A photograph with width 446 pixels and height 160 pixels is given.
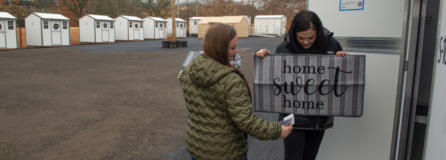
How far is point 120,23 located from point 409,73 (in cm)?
3284

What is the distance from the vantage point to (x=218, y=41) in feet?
6.04

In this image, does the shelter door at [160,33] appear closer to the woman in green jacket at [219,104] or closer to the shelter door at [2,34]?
the shelter door at [2,34]

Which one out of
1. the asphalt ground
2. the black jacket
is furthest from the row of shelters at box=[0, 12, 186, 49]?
the black jacket

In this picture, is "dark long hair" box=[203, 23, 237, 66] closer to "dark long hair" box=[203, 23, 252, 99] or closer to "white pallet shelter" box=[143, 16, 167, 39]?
"dark long hair" box=[203, 23, 252, 99]

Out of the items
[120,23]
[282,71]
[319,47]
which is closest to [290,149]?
[282,71]

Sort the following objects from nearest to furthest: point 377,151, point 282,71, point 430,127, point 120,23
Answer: point 430,127 → point 282,71 → point 377,151 → point 120,23

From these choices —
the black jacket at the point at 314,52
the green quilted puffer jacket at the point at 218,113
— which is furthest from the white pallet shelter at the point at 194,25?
the green quilted puffer jacket at the point at 218,113

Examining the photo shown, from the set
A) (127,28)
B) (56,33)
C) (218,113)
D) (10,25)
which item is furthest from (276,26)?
(218,113)

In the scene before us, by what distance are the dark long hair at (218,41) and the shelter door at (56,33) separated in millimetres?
24797

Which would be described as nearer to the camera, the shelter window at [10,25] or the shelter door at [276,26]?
the shelter window at [10,25]

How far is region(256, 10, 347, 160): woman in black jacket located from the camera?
7.44 ft

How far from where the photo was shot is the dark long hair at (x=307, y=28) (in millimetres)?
2252

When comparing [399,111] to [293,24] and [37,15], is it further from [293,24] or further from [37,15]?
[37,15]

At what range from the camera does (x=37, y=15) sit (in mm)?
22672
